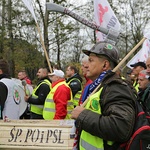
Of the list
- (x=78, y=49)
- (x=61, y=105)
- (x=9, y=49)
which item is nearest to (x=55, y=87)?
(x=61, y=105)

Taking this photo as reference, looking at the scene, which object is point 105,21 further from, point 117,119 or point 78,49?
point 78,49

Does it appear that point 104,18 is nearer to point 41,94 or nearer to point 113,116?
point 41,94

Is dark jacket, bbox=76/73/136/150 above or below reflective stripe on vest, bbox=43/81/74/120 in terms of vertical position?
above

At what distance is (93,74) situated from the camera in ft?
8.31

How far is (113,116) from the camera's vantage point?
6.89 ft

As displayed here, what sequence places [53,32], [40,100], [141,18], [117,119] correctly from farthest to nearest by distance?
[141,18], [53,32], [40,100], [117,119]

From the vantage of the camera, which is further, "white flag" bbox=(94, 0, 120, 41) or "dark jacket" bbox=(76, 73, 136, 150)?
"white flag" bbox=(94, 0, 120, 41)

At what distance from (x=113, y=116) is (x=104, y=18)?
2.77m

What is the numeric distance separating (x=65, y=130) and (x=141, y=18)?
24.7 metres

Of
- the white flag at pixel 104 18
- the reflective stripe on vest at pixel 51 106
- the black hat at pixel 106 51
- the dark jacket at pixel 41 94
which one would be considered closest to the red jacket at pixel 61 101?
the reflective stripe on vest at pixel 51 106

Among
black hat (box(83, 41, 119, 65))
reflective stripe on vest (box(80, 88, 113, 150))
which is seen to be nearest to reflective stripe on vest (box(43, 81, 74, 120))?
black hat (box(83, 41, 119, 65))

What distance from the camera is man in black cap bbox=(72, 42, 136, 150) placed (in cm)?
210

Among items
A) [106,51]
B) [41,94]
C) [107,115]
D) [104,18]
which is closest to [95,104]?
[107,115]

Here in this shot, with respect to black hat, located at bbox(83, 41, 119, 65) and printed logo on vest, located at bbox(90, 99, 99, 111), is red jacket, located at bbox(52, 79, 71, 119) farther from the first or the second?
printed logo on vest, located at bbox(90, 99, 99, 111)
